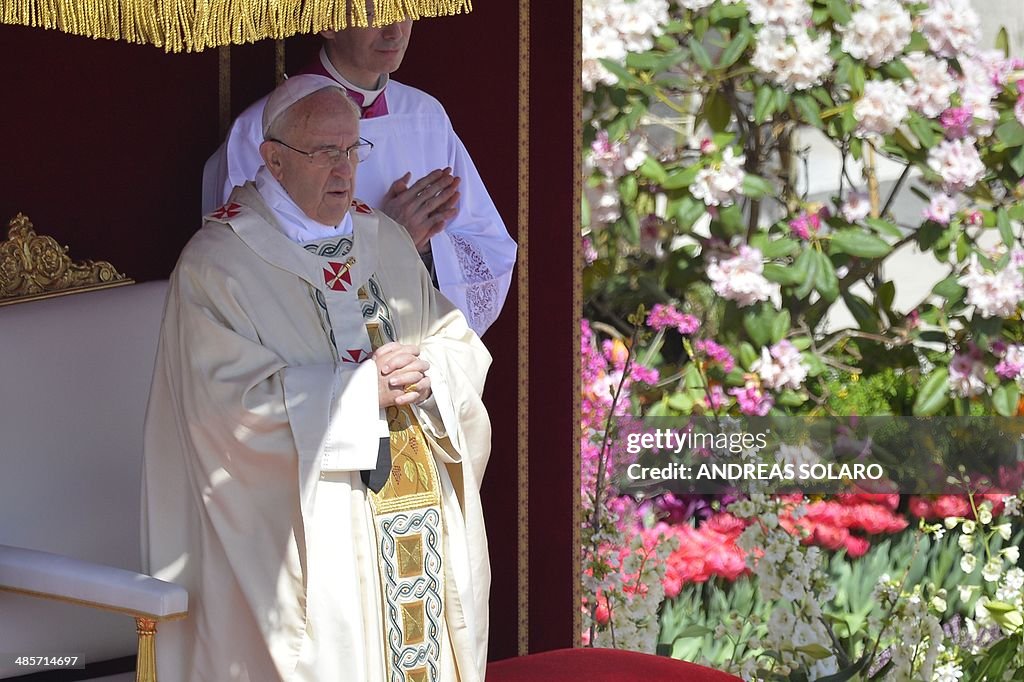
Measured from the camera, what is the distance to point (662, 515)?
551 centimetres

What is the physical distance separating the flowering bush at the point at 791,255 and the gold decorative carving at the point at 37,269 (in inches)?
87.5

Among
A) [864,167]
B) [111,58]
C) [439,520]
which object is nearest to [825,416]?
[864,167]

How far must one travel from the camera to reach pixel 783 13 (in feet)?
17.9

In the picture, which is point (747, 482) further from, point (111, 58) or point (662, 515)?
point (111, 58)

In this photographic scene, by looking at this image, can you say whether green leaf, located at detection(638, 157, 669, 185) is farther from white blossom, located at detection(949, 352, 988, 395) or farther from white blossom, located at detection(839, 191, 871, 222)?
white blossom, located at detection(949, 352, 988, 395)

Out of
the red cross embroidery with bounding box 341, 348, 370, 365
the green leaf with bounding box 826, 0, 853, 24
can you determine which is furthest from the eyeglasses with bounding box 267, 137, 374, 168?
the green leaf with bounding box 826, 0, 853, 24

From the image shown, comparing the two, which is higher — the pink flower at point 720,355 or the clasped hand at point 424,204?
the clasped hand at point 424,204

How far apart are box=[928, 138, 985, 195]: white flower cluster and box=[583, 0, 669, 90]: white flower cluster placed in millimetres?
1135

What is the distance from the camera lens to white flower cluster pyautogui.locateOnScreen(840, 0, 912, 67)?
541 cm

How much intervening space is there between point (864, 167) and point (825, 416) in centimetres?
97

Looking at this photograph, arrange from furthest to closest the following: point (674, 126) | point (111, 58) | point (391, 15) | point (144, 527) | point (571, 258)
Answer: point (674, 126)
point (571, 258)
point (111, 58)
point (144, 527)
point (391, 15)

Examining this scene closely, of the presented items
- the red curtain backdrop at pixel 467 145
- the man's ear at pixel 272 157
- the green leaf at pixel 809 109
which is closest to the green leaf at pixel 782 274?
the green leaf at pixel 809 109

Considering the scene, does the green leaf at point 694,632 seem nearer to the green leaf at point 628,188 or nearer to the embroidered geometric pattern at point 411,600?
the green leaf at point 628,188

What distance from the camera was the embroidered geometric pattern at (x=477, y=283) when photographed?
13.2 ft
